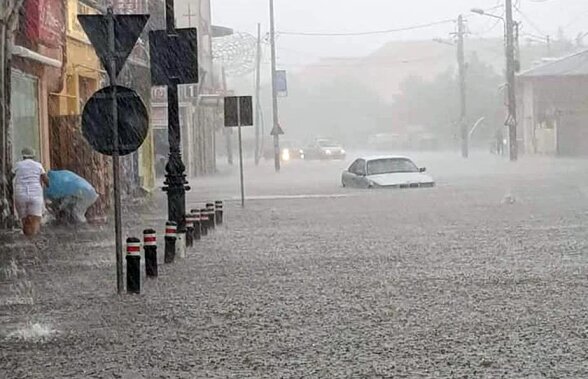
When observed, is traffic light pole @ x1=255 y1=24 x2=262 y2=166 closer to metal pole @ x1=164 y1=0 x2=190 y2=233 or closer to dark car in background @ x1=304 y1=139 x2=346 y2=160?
dark car in background @ x1=304 y1=139 x2=346 y2=160

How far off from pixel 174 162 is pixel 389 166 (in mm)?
20370

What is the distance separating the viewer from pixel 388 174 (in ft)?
126

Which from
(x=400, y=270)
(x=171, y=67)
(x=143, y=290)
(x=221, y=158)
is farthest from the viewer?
(x=221, y=158)

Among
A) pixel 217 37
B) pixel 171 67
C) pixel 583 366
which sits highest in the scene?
pixel 217 37

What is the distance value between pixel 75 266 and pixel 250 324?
19.8ft

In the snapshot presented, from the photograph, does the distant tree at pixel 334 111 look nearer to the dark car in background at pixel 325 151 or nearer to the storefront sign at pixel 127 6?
the dark car in background at pixel 325 151

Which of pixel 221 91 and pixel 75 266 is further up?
pixel 221 91

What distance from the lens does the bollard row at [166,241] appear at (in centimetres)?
1333

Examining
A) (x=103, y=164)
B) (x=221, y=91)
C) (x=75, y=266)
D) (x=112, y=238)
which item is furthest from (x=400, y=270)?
(x=221, y=91)

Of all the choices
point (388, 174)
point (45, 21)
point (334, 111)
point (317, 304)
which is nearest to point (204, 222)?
point (45, 21)

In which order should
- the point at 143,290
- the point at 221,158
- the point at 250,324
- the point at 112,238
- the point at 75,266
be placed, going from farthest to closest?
the point at 221,158 < the point at 112,238 < the point at 75,266 < the point at 143,290 < the point at 250,324

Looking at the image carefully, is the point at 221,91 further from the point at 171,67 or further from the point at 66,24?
the point at 171,67

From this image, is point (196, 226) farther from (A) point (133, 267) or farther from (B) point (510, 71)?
(B) point (510, 71)

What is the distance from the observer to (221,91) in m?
72.1
